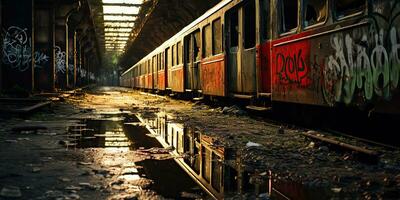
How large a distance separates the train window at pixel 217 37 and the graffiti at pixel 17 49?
7.43 meters

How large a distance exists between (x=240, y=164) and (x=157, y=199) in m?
1.47

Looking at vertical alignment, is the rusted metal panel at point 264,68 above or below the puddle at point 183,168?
above

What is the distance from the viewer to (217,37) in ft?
41.0

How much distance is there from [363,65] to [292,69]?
230 cm

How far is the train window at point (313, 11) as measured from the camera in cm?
708

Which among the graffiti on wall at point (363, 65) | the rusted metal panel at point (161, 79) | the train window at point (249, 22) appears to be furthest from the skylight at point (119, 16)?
the graffiti on wall at point (363, 65)

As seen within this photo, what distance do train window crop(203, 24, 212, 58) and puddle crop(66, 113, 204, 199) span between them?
5945 millimetres

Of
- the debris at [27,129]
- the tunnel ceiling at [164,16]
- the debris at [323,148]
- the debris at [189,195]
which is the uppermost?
the tunnel ceiling at [164,16]

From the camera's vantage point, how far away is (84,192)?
333cm

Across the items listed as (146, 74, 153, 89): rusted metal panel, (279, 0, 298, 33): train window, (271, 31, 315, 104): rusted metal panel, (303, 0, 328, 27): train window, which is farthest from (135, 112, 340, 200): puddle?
(146, 74, 153, 89): rusted metal panel

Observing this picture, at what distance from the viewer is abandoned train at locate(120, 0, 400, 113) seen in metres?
5.03

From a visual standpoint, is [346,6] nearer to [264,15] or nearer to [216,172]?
[264,15]

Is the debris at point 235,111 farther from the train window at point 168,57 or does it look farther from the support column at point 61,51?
the support column at point 61,51

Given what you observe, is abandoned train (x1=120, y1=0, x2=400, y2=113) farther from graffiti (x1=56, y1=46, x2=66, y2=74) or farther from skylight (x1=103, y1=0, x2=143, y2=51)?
graffiti (x1=56, y1=46, x2=66, y2=74)
